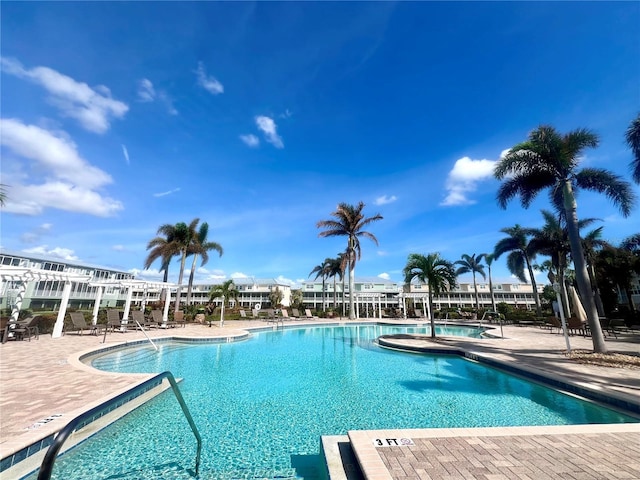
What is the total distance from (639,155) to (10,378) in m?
21.4

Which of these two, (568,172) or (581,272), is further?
(568,172)

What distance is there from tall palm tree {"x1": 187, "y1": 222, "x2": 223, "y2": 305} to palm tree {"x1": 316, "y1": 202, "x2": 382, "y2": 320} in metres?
11.2

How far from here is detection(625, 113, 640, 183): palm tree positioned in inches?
444

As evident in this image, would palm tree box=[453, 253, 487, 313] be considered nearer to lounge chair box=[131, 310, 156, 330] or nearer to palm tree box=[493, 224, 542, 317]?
palm tree box=[493, 224, 542, 317]

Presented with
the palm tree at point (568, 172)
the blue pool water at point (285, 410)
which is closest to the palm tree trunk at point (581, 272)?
the palm tree at point (568, 172)

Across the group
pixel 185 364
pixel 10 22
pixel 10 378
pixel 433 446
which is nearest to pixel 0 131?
pixel 10 22

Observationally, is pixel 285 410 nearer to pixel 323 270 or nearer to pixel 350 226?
pixel 350 226

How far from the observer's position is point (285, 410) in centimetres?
548

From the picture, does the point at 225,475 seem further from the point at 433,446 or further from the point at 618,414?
the point at 618,414

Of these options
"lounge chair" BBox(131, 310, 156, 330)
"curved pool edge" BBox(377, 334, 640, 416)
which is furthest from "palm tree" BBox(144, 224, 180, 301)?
"curved pool edge" BBox(377, 334, 640, 416)

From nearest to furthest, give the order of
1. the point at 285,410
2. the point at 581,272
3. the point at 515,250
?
the point at 285,410 → the point at 581,272 → the point at 515,250

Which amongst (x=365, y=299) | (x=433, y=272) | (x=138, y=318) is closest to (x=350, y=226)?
(x=433, y=272)

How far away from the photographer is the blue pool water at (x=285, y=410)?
3686 mm

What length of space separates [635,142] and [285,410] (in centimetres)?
1646
